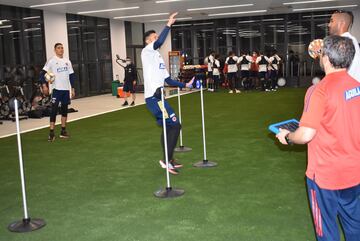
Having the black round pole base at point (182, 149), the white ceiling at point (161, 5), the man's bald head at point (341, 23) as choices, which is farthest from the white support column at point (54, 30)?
the man's bald head at point (341, 23)

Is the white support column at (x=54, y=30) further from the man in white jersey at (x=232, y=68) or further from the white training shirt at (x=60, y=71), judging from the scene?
the white training shirt at (x=60, y=71)

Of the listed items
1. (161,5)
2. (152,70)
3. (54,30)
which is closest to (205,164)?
(152,70)

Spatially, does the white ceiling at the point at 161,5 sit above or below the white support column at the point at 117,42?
above

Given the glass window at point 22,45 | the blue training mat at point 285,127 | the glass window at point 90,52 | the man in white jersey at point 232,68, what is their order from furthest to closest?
the man in white jersey at point 232,68, the glass window at point 90,52, the glass window at point 22,45, the blue training mat at point 285,127

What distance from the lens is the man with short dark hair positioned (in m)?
2.15

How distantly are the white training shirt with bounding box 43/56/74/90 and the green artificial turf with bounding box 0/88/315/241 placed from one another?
104cm

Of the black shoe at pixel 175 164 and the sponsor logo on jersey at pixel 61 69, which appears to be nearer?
the black shoe at pixel 175 164

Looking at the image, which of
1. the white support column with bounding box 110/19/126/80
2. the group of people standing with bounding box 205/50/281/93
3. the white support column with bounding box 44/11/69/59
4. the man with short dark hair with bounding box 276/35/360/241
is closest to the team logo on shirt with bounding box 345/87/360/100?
the man with short dark hair with bounding box 276/35/360/241

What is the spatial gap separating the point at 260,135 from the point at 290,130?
525 centimetres

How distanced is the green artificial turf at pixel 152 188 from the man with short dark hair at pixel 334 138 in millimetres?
1142

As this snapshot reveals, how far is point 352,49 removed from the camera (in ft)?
7.30

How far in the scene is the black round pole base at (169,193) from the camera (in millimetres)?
4477

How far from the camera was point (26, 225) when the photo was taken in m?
3.84

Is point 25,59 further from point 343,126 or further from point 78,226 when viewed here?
point 343,126
